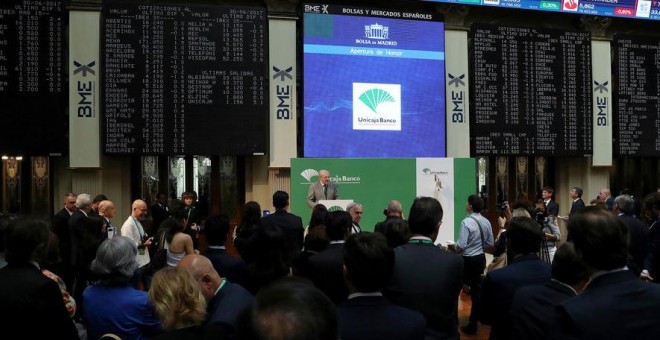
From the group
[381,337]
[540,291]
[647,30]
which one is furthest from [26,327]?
[647,30]

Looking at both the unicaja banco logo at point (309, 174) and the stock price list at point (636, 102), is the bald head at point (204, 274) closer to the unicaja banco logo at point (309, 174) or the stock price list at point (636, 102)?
the unicaja banco logo at point (309, 174)

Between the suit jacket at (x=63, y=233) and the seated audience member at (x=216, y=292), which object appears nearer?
the seated audience member at (x=216, y=292)

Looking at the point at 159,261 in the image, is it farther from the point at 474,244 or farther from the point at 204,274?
the point at 474,244

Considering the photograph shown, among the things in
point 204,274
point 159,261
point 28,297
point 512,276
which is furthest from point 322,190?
point 28,297

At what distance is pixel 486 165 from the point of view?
11883 mm

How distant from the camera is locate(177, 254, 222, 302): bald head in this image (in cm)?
261

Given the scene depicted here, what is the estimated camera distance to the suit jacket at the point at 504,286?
3041 millimetres

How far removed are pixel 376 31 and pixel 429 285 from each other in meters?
7.81

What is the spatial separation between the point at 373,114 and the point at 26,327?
7854 mm

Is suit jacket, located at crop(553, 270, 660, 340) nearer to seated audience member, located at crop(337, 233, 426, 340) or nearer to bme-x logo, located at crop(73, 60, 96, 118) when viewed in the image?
seated audience member, located at crop(337, 233, 426, 340)

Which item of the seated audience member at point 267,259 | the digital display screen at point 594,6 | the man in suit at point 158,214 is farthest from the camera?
the digital display screen at point 594,6

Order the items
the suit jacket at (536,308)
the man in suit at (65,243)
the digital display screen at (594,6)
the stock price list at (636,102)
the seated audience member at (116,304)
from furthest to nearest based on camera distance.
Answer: the stock price list at (636,102), the digital display screen at (594,6), the man in suit at (65,243), the seated audience member at (116,304), the suit jacket at (536,308)

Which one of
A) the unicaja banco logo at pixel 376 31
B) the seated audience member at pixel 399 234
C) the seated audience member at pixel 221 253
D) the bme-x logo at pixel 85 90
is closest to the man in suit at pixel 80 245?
the seated audience member at pixel 221 253

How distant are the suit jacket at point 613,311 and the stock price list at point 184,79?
7648 mm
